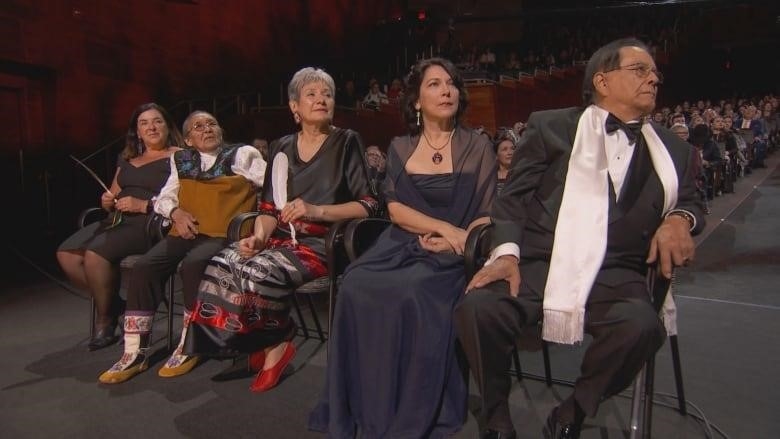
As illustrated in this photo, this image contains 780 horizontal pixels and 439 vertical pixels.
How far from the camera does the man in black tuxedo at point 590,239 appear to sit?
1.46 meters

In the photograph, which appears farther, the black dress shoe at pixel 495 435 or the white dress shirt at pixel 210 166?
the white dress shirt at pixel 210 166

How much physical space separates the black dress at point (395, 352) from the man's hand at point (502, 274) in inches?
7.2

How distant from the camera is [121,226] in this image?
8.75ft

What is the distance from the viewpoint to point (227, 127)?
803cm

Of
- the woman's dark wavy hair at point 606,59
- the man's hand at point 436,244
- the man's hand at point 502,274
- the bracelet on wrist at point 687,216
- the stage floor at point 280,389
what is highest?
the woman's dark wavy hair at point 606,59

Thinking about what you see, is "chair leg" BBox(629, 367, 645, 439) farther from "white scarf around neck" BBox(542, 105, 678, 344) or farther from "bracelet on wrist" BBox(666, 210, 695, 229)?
"bracelet on wrist" BBox(666, 210, 695, 229)

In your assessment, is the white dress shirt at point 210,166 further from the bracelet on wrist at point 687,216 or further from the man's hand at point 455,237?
the bracelet on wrist at point 687,216

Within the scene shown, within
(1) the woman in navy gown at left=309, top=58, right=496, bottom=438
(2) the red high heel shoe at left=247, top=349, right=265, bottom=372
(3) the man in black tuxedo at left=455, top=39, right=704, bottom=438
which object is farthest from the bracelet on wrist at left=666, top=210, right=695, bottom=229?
(2) the red high heel shoe at left=247, top=349, right=265, bottom=372

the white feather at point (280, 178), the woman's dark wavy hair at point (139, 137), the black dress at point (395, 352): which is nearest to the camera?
the black dress at point (395, 352)

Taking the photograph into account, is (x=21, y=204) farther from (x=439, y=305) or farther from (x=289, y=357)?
(x=439, y=305)

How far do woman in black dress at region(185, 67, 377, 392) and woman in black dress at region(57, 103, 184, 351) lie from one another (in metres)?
0.73

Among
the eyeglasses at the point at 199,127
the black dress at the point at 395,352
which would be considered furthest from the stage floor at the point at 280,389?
the eyeglasses at the point at 199,127

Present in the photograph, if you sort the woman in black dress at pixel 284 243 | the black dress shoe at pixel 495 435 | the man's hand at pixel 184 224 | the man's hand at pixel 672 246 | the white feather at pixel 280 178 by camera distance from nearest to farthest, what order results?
the man's hand at pixel 672 246
the black dress shoe at pixel 495 435
the woman in black dress at pixel 284 243
the white feather at pixel 280 178
the man's hand at pixel 184 224

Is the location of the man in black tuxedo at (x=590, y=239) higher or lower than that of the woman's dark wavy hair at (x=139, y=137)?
lower
